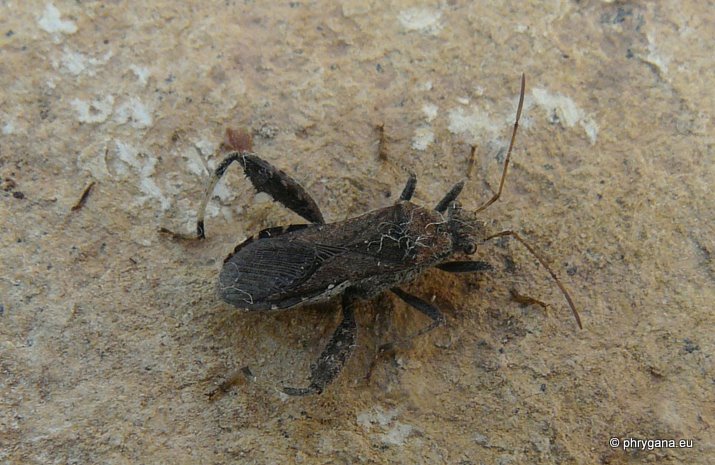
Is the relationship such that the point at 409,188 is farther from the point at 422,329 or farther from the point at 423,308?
the point at 422,329

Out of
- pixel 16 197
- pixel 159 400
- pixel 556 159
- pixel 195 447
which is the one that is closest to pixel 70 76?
pixel 16 197

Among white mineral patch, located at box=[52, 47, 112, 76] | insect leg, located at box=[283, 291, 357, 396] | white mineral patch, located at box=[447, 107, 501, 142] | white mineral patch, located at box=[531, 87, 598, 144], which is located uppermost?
white mineral patch, located at box=[531, 87, 598, 144]

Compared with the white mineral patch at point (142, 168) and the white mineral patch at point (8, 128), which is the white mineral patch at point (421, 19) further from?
the white mineral patch at point (8, 128)

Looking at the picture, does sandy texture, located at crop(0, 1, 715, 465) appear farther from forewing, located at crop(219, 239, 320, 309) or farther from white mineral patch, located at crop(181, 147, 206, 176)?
forewing, located at crop(219, 239, 320, 309)

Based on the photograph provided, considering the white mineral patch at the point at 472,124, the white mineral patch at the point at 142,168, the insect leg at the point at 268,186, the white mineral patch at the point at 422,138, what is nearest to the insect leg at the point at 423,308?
the insect leg at the point at 268,186

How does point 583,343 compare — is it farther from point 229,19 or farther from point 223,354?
point 229,19

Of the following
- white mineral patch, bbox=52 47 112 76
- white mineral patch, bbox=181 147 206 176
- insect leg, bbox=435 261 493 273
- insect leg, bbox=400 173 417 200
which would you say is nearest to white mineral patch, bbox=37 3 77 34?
white mineral patch, bbox=52 47 112 76

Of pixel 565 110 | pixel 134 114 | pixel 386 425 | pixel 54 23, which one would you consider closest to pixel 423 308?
pixel 386 425

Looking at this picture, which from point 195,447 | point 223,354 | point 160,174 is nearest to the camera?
point 195,447
